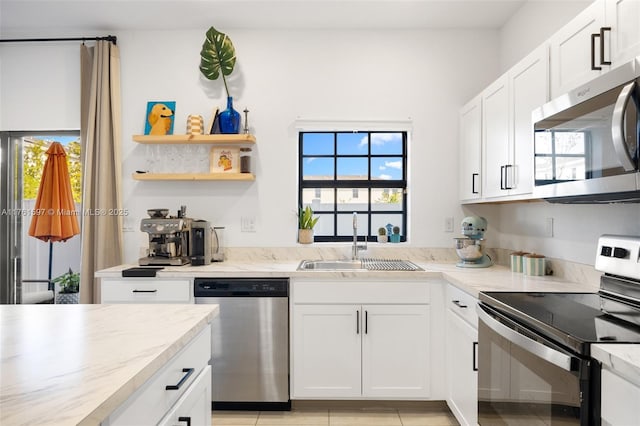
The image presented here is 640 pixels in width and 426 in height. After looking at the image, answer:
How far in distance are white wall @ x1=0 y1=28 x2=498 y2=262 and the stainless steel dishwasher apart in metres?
0.71

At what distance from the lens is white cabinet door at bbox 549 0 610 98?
62.1 inches

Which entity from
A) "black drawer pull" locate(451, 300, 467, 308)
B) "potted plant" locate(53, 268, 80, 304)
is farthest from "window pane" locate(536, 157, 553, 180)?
"potted plant" locate(53, 268, 80, 304)

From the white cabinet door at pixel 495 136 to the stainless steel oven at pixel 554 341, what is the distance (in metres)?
0.83

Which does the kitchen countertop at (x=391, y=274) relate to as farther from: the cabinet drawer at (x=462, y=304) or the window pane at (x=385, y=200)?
the window pane at (x=385, y=200)

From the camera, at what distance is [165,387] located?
1018mm

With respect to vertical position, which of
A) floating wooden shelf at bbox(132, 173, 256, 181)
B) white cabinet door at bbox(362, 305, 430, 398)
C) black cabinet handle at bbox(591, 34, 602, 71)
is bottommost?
white cabinet door at bbox(362, 305, 430, 398)

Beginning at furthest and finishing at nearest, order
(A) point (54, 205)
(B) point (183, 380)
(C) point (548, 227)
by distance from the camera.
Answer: (A) point (54, 205)
(C) point (548, 227)
(B) point (183, 380)

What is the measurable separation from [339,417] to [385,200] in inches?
67.6

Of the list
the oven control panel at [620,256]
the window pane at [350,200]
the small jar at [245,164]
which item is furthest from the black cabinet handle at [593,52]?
the small jar at [245,164]

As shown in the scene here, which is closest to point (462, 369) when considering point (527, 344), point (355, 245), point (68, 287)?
point (527, 344)

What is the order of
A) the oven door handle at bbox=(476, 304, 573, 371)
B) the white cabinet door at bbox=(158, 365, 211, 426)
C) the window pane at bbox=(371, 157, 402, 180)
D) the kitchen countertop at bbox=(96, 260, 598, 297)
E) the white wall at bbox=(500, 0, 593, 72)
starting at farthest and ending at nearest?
1. the window pane at bbox=(371, 157, 402, 180)
2. the white wall at bbox=(500, 0, 593, 72)
3. the kitchen countertop at bbox=(96, 260, 598, 297)
4. the oven door handle at bbox=(476, 304, 573, 371)
5. the white cabinet door at bbox=(158, 365, 211, 426)

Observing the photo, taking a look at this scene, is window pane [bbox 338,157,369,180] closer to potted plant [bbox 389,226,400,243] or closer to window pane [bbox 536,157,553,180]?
potted plant [bbox 389,226,400,243]

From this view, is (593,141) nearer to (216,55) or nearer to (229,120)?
(229,120)

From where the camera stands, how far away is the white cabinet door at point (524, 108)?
1981mm
